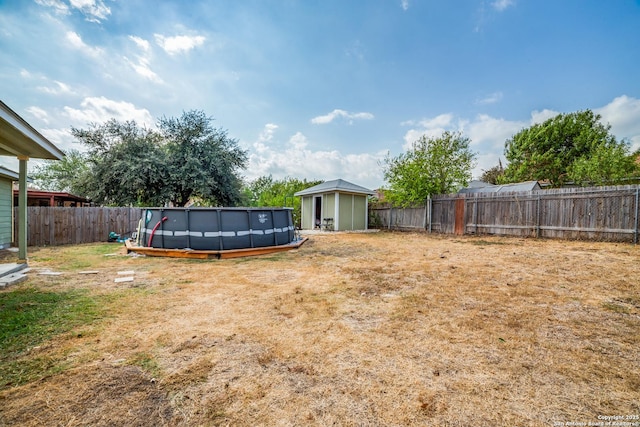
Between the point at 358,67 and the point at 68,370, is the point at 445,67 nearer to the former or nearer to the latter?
the point at 358,67

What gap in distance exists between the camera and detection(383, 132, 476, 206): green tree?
13008mm

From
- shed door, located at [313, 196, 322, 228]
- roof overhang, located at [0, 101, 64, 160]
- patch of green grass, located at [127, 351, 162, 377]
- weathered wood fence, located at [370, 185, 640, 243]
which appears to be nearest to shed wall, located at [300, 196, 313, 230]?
shed door, located at [313, 196, 322, 228]

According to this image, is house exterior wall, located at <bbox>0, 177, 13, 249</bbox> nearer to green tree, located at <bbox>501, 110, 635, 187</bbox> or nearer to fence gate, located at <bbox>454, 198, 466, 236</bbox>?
fence gate, located at <bbox>454, 198, 466, 236</bbox>

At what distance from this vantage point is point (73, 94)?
929cm

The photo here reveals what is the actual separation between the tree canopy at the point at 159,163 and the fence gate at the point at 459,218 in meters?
12.1

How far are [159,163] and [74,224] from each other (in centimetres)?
457

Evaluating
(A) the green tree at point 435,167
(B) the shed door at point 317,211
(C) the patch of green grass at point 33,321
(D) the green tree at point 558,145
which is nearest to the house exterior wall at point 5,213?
(C) the patch of green grass at point 33,321

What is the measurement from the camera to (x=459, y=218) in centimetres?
1176

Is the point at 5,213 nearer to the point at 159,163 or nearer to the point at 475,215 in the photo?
the point at 159,163

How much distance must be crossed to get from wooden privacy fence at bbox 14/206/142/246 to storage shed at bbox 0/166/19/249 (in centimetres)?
42

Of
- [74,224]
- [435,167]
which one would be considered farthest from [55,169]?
[435,167]

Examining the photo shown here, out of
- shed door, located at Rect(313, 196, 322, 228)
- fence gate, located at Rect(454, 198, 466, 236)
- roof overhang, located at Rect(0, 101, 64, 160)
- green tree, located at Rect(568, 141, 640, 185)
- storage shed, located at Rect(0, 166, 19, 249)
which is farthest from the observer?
shed door, located at Rect(313, 196, 322, 228)

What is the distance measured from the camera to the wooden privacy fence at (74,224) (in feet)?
28.1

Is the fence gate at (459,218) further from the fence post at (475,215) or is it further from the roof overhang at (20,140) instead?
the roof overhang at (20,140)
